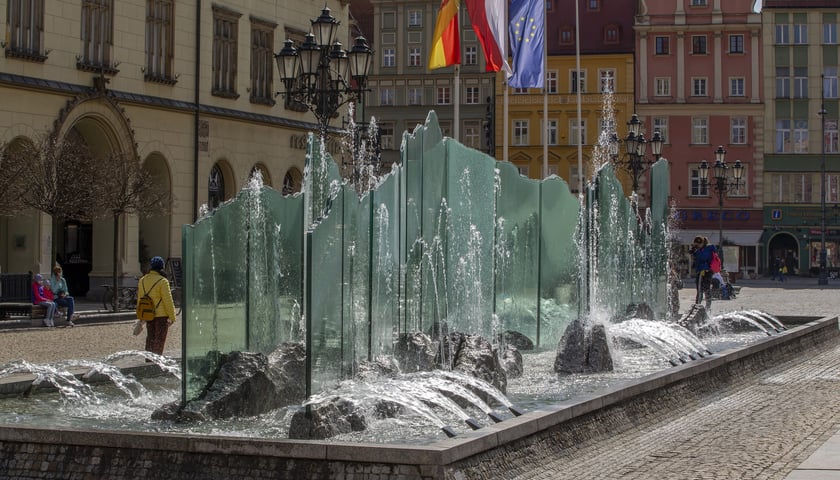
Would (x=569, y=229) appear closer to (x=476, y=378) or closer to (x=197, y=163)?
(x=476, y=378)

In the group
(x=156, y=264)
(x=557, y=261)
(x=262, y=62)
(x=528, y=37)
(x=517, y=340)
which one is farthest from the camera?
(x=262, y=62)

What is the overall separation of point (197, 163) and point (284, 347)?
26.9 m

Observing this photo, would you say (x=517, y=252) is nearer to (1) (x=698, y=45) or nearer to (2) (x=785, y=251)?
(2) (x=785, y=251)

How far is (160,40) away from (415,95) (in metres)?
44.8

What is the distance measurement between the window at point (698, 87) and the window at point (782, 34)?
4.59 meters

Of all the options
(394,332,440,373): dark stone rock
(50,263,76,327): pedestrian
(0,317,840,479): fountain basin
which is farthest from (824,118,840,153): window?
(0,317,840,479): fountain basin

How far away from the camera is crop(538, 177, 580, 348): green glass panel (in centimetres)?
2053

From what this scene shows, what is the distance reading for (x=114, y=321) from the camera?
27.9 metres

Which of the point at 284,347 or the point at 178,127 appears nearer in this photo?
the point at 284,347

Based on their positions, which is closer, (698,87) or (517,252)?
(517,252)

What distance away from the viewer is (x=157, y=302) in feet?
52.4

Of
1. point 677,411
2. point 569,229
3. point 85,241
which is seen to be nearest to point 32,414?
point 677,411

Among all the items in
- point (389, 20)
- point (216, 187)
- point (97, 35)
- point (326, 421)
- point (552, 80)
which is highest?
point (389, 20)

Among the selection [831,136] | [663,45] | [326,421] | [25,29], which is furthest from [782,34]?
[326,421]
